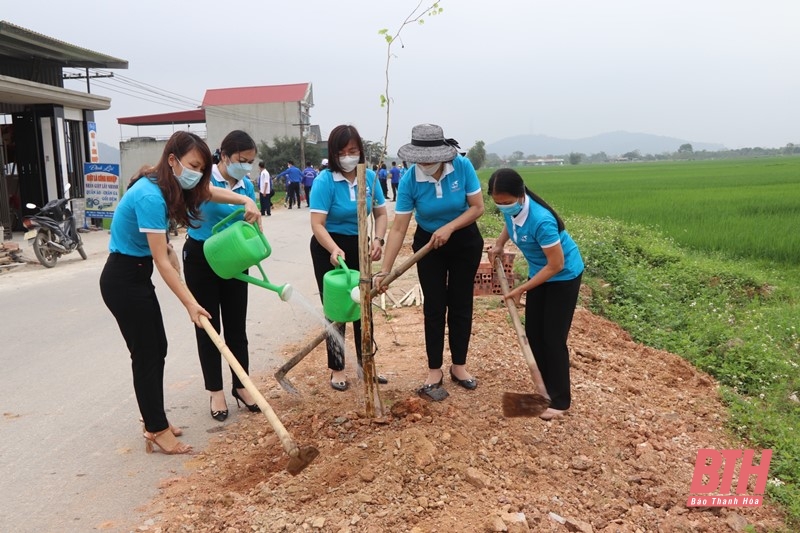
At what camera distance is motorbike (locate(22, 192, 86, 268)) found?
9.53 metres

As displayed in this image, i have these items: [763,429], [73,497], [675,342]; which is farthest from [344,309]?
[675,342]

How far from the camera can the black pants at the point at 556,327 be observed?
357cm

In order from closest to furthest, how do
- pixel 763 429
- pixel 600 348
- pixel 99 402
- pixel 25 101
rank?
1. pixel 763 429
2. pixel 99 402
3. pixel 600 348
4. pixel 25 101

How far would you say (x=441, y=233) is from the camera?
345 centimetres

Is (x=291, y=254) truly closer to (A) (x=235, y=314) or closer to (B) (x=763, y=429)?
(A) (x=235, y=314)

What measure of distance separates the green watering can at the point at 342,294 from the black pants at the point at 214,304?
69cm

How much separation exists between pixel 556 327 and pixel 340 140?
5.27ft

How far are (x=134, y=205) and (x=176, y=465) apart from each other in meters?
1.35

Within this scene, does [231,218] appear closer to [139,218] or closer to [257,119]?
[139,218]

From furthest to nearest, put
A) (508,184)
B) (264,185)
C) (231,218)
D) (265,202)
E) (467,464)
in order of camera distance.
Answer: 1. (265,202)
2. (264,185)
3. (231,218)
4. (508,184)
5. (467,464)

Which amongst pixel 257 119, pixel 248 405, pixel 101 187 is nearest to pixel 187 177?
pixel 248 405

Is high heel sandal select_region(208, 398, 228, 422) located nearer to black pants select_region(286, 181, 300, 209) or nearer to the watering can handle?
the watering can handle

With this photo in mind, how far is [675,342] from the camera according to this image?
545cm

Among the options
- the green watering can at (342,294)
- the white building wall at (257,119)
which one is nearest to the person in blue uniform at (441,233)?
the green watering can at (342,294)
